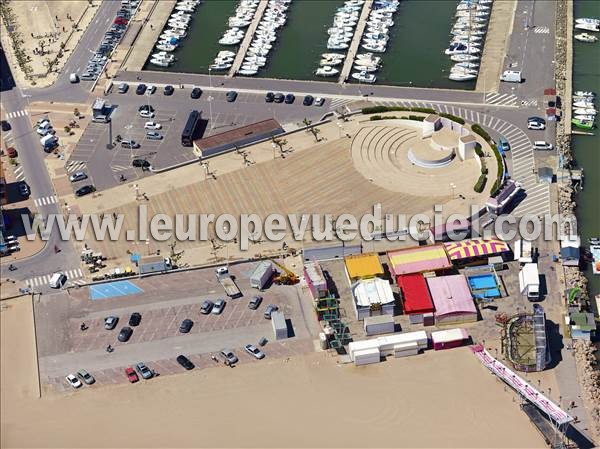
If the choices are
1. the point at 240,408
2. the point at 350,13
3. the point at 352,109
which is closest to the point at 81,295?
the point at 240,408

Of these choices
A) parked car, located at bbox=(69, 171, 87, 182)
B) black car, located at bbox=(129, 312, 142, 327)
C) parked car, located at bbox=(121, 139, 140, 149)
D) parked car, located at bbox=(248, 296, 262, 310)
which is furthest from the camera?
parked car, located at bbox=(121, 139, 140, 149)

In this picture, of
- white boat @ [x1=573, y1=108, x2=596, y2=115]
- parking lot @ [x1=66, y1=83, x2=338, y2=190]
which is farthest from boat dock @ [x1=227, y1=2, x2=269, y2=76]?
white boat @ [x1=573, y1=108, x2=596, y2=115]

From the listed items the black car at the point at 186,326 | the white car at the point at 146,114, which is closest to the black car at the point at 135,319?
the black car at the point at 186,326

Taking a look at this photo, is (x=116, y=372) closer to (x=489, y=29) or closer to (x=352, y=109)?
(x=352, y=109)

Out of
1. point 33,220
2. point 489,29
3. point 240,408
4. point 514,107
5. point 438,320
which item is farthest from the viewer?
point 489,29

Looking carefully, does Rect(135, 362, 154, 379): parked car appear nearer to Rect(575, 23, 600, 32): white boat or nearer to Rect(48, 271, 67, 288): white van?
Rect(48, 271, 67, 288): white van

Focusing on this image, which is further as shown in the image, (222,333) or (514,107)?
(514,107)
